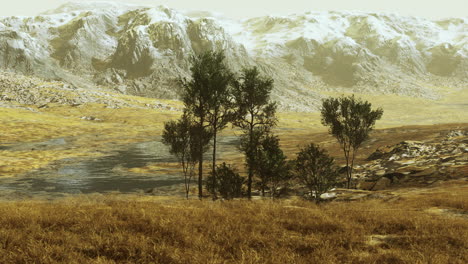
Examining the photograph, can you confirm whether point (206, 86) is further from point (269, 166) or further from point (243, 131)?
point (269, 166)

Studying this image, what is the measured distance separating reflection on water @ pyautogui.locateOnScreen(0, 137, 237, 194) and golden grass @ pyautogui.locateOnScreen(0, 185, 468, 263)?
51.7m

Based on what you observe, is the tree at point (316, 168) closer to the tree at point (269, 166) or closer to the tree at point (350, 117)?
the tree at point (269, 166)

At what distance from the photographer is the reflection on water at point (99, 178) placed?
62.2 m

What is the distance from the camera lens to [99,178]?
71312mm

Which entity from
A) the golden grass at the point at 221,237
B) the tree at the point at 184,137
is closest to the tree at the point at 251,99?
the tree at the point at 184,137

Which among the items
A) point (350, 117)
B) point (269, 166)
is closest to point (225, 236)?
point (269, 166)

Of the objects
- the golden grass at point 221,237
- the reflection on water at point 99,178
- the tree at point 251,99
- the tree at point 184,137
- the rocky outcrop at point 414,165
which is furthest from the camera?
the reflection on water at point 99,178

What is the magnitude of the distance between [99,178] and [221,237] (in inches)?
2669

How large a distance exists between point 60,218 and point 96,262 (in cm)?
377

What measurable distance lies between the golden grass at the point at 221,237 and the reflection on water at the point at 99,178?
2036 inches

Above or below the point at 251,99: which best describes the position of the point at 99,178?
below

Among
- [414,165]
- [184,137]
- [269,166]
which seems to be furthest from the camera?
[414,165]

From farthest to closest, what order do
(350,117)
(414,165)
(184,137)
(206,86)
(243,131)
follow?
(414,165) → (350,117) → (184,137) → (243,131) → (206,86)

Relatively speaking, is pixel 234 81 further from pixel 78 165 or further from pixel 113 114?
pixel 113 114
